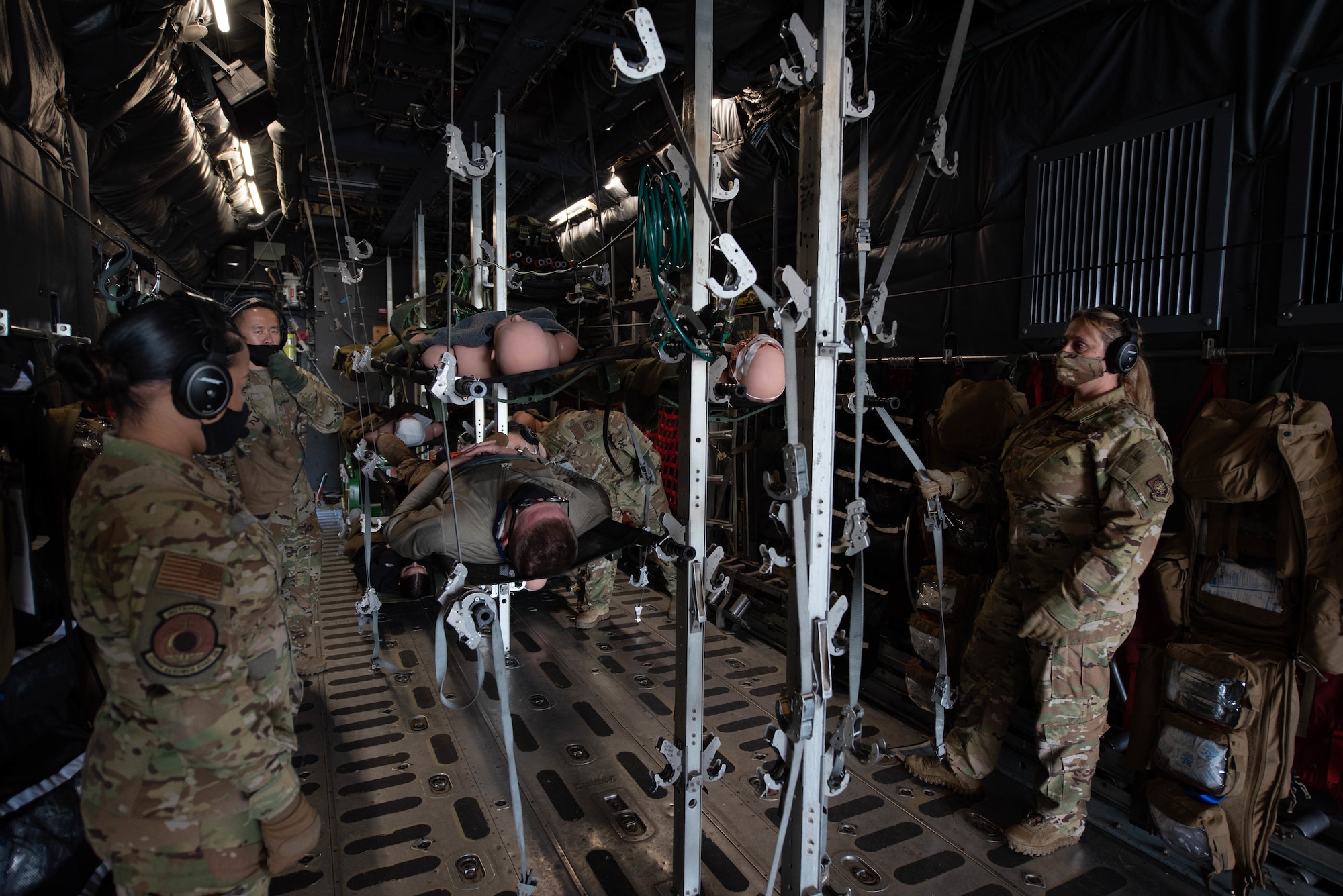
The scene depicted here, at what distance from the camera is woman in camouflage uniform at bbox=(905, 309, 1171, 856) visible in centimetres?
290

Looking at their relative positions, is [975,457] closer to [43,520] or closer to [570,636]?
[570,636]

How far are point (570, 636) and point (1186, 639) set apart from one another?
3.80m

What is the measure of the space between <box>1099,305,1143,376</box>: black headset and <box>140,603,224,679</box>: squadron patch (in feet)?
11.0

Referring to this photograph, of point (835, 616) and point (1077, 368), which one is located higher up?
point (1077, 368)

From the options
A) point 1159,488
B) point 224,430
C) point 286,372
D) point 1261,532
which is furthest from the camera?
point 286,372

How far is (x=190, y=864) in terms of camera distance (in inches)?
72.4

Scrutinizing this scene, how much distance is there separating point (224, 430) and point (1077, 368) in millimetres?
3306

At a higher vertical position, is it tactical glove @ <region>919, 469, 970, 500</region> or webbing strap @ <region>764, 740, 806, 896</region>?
tactical glove @ <region>919, 469, 970, 500</region>

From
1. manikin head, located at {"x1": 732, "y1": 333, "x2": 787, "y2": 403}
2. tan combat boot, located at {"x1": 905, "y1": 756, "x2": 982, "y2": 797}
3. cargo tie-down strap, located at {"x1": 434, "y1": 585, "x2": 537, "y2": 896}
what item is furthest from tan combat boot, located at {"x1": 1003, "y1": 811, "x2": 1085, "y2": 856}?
manikin head, located at {"x1": 732, "y1": 333, "x2": 787, "y2": 403}

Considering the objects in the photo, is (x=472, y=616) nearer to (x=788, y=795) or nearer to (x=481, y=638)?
(x=481, y=638)

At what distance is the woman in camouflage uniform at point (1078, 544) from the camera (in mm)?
2904

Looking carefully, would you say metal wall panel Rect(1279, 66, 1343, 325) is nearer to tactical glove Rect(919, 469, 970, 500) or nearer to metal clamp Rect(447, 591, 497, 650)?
tactical glove Rect(919, 469, 970, 500)

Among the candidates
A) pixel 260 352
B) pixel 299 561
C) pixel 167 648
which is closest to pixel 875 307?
pixel 167 648

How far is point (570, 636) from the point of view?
5.34 meters
